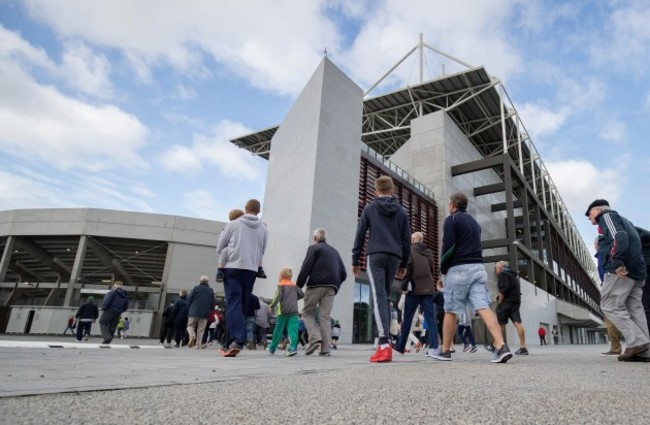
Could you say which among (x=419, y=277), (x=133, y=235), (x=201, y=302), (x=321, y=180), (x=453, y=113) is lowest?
(x=201, y=302)

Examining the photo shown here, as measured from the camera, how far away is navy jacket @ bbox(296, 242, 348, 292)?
5996 millimetres

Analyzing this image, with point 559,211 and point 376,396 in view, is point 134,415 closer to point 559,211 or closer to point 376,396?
point 376,396

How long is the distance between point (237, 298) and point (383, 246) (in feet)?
6.28

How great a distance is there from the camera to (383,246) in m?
4.53

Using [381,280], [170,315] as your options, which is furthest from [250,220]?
[170,315]

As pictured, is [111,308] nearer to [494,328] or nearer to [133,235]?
[494,328]

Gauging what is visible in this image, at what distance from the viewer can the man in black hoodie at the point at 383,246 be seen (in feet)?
14.7

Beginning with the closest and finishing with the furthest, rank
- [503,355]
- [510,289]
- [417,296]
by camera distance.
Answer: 1. [503,355]
2. [417,296]
3. [510,289]

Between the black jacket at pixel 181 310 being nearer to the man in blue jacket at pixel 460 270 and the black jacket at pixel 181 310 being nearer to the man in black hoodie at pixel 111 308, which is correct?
the man in black hoodie at pixel 111 308

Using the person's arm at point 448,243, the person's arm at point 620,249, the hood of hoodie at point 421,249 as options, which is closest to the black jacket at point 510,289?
the hood of hoodie at point 421,249

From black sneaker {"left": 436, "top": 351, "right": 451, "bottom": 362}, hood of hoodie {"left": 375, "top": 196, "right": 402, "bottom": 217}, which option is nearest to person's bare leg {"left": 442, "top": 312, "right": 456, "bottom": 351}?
black sneaker {"left": 436, "top": 351, "right": 451, "bottom": 362}

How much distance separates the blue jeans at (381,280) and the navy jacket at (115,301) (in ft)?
25.6

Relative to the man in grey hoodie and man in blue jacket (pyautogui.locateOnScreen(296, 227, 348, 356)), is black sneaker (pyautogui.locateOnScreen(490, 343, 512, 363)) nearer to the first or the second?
man in blue jacket (pyautogui.locateOnScreen(296, 227, 348, 356))

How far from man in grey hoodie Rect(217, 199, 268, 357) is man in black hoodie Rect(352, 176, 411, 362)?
1404 mm
